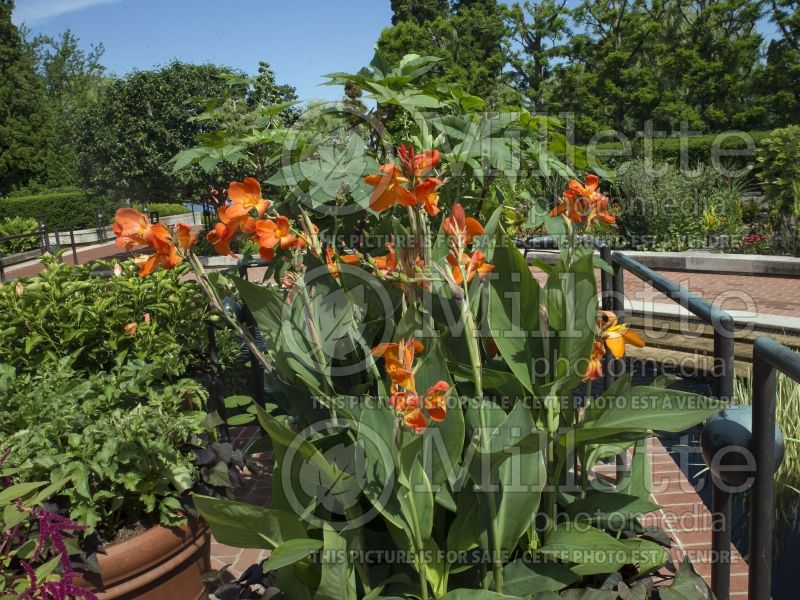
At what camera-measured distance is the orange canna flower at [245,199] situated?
1351mm

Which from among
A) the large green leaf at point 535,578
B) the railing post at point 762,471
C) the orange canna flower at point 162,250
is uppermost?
the orange canna flower at point 162,250

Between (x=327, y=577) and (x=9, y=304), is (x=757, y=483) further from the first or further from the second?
(x=9, y=304)

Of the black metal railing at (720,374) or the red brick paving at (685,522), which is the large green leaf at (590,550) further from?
the red brick paving at (685,522)

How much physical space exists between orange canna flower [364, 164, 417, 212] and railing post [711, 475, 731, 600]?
1017 mm

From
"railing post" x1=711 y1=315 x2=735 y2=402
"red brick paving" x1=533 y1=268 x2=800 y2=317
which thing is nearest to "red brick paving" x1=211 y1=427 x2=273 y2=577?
"railing post" x1=711 y1=315 x2=735 y2=402

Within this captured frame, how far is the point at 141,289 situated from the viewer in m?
2.60

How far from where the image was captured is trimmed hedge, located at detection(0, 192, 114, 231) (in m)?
21.4

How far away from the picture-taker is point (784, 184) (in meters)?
9.20

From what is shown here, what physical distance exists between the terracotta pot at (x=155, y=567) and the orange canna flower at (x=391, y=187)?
1.19m

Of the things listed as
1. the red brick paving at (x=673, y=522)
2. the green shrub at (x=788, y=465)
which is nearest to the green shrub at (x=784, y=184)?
the green shrub at (x=788, y=465)

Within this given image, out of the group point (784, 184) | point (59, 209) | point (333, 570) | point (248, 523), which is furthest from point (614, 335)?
point (59, 209)

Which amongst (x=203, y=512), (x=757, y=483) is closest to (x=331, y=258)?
(x=203, y=512)

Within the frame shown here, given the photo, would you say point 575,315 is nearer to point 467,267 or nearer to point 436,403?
point 467,267

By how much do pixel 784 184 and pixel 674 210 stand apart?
1501mm
